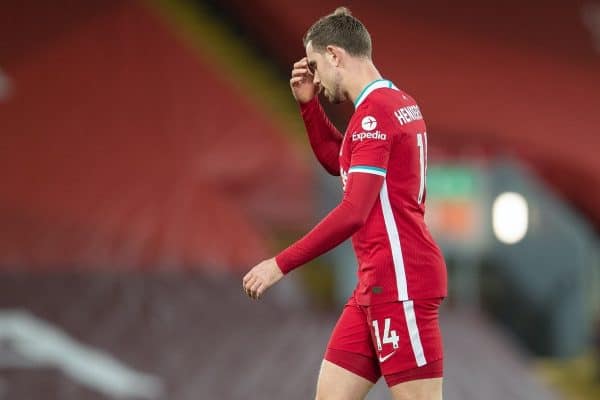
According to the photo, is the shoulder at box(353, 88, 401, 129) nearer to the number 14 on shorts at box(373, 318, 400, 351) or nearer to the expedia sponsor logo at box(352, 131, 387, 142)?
the expedia sponsor logo at box(352, 131, 387, 142)

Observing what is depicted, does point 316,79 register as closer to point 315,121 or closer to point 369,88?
point 369,88

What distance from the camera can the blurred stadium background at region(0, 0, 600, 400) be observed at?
7.75 metres

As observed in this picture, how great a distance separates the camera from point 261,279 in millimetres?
3715

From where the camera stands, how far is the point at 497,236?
9047 millimetres

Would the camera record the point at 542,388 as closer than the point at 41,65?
Yes

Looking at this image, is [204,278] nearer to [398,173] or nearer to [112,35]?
[112,35]

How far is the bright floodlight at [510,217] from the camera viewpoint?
8914 millimetres

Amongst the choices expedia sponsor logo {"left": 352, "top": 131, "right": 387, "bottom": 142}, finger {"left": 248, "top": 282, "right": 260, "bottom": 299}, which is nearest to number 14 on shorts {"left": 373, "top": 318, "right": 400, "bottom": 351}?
finger {"left": 248, "top": 282, "right": 260, "bottom": 299}

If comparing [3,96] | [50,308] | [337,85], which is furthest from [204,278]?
[337,85]

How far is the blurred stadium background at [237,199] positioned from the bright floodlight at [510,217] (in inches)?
0.7

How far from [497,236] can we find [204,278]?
2211 mm

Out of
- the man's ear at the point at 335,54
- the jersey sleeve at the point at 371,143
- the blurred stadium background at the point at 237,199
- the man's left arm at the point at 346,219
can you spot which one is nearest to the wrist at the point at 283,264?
the man's left arm at the point at 346,219

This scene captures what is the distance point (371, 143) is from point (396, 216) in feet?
0.85

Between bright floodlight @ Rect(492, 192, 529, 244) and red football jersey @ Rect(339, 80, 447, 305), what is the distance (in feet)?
16.5
